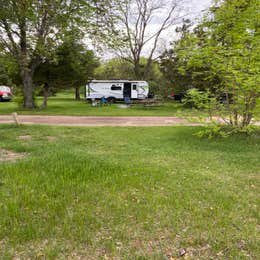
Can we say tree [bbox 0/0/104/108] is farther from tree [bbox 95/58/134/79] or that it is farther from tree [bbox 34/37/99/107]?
tree [bbox 95/58/134/79]

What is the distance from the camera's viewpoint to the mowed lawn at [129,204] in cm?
211

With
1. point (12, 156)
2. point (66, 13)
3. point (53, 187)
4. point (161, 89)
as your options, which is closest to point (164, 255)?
point (53, 187)

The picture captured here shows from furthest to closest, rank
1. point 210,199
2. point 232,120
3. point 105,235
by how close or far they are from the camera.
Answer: point 232,120 → point 210,199 → point 105,235

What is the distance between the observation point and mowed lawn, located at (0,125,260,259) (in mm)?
2111

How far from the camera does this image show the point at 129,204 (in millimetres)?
2902

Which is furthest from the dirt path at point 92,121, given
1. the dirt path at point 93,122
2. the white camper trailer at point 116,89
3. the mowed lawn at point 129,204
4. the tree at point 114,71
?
the tree at point 114,71

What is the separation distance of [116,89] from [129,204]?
69.9ft

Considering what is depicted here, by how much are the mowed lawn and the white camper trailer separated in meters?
18.2

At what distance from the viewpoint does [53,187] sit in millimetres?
3264

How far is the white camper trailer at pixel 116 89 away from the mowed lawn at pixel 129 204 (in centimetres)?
1817

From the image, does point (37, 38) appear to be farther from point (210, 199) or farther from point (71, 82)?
point (210, 199)

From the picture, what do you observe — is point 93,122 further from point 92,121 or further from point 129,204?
point 129,204

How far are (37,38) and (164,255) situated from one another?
552 inches

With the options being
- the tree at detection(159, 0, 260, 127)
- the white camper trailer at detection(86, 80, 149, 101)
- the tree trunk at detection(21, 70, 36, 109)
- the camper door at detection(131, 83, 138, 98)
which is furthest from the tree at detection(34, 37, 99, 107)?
the tree at detection(159, 0, 260, 127)
